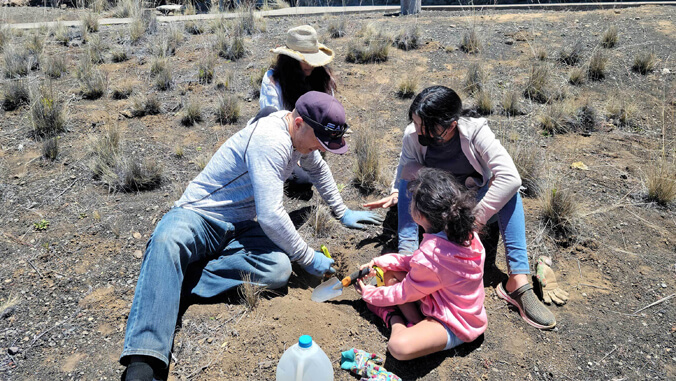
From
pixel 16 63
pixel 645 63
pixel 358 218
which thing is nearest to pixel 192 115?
pixel 358 218

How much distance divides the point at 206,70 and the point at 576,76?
428 cm

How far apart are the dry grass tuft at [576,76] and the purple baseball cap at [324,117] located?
4.05m

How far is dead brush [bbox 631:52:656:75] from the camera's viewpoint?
5660mm

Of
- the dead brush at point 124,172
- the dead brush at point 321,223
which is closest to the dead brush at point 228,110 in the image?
the dead brush at point 124,172

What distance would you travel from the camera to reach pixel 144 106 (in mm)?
5262

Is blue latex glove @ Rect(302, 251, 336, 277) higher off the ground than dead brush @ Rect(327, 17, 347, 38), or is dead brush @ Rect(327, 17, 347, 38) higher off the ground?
dead brush @ Rect(327, 17, 347, 38)

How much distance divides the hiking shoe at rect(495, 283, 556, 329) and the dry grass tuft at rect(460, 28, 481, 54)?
13.8 feet

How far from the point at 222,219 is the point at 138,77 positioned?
4007 mm

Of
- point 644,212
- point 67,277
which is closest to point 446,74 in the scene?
point 644,212

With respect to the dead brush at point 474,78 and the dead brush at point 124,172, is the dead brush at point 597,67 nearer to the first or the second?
the dead brush at point 474,78

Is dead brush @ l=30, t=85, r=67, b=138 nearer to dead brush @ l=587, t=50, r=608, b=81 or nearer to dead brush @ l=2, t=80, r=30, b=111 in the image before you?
dead brush @ l=2, t=80, r=30, b=111

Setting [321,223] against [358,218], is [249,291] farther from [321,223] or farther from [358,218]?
[358,218]

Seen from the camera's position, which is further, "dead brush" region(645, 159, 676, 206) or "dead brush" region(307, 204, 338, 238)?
"dead brush" region(645, 159, 676, 206)

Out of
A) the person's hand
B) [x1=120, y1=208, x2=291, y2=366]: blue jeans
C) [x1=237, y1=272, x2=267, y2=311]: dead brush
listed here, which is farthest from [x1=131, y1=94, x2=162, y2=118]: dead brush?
[x1=237, y1=272, x2=267, y2=311]: dead brush
